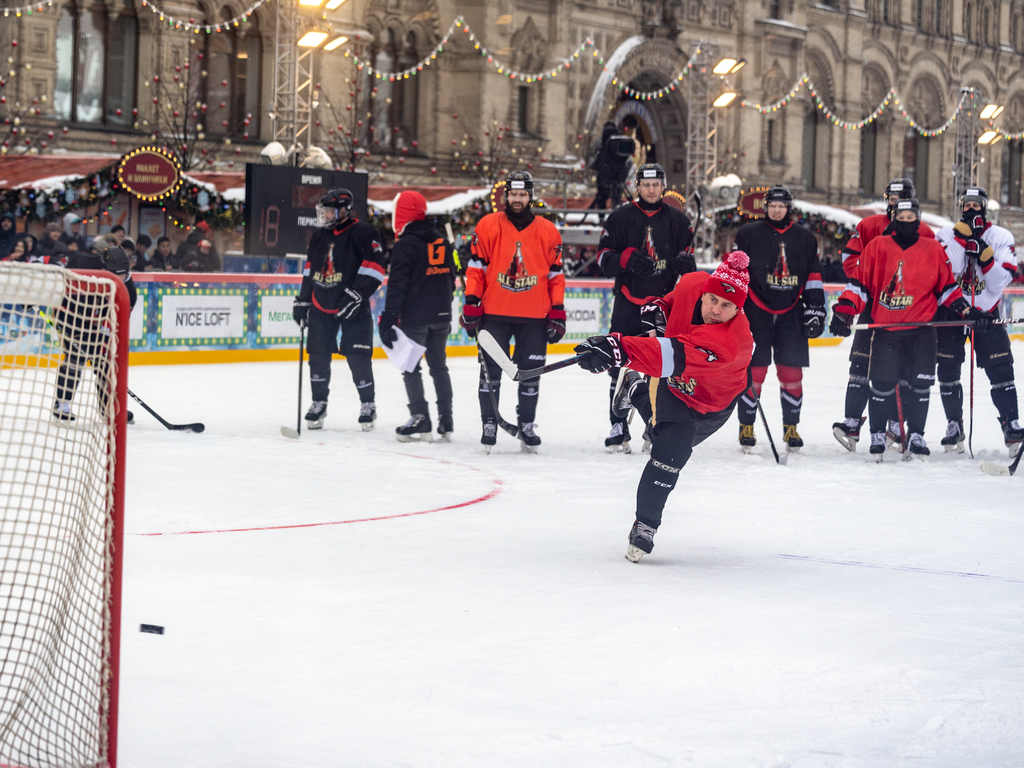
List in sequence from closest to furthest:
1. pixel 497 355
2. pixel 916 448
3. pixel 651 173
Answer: pixel 497 355, pixel 651 173, pixel 916 448

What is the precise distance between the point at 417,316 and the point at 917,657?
5.18m

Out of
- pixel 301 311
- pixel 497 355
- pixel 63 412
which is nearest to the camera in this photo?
pixel 63 412

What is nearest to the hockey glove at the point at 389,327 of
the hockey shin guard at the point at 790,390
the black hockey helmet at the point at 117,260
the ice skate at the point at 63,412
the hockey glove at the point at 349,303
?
the hockey glove at the point at 349,303

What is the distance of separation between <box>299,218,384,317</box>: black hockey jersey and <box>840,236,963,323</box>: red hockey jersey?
3.14 meters

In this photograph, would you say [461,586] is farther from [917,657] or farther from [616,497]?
[616,497]

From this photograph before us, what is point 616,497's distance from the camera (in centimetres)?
667

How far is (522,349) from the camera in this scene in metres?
8.14

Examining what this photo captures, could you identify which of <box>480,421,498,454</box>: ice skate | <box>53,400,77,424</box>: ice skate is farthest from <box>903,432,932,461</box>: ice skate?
<box>53,400,77,424</box>: ice skate

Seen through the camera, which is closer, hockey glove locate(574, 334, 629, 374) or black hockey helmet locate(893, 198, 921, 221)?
hockey glove locate(574, 334, 629, 374)

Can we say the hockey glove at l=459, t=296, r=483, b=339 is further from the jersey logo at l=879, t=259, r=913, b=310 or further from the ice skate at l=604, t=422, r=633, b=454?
the jersey logo at l=879, t=259, r=913, b=310

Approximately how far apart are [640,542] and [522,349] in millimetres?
3154

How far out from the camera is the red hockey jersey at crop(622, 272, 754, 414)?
A: 16.7 ft

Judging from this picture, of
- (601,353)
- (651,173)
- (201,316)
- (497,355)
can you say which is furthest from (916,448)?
(201,316)

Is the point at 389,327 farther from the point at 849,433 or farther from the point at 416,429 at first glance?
the point at 849,433
